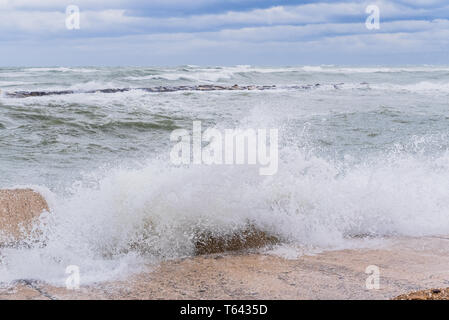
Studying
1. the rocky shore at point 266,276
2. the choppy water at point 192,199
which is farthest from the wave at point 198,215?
the rocky shore at point 266,276

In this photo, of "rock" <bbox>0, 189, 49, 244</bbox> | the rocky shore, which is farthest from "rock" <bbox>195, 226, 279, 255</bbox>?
"rock" <bbox>0, 189, 49, 244</bbox>

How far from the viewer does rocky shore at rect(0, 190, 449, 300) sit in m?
2.64

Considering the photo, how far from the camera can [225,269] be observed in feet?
10.1

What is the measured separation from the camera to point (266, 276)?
2926mm

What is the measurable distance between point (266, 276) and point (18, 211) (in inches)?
73.3

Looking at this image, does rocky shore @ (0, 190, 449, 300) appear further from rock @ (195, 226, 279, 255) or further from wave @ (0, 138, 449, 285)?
wave @ (0, 138, 449, 285)

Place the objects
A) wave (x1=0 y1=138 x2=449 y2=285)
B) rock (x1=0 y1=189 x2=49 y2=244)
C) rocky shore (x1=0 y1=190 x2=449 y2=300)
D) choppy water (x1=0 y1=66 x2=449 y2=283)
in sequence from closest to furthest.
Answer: rocky shore (x1=0 y1=190 x2=449 y2=300) < wave (x1=0 y1=138 x2=449 y2=285) < choppy water (x1=0 y1=66 x2=449 y2=283) < rock (x1=0 y1=189 x2=49 y2=244)

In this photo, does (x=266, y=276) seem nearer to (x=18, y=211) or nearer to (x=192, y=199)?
(x=192, y=199)

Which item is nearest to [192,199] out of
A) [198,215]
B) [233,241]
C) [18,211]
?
[198,215]

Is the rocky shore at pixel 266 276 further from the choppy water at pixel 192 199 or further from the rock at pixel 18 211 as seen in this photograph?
the choppy water at pixel 192 199

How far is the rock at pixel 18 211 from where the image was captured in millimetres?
3441
